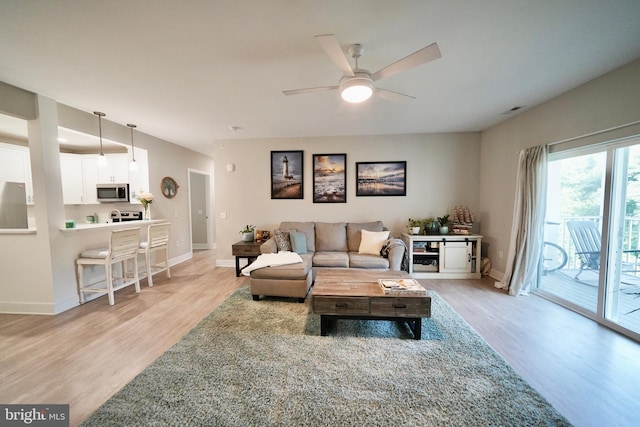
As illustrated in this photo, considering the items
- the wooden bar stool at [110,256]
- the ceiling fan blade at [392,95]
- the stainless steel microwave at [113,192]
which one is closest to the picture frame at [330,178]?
the ceiling fan blade at [392,95]

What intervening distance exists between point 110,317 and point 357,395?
3.00 metres

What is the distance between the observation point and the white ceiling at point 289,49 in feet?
5.07

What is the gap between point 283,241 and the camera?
3.88m

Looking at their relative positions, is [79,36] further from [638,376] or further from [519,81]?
[638,376]

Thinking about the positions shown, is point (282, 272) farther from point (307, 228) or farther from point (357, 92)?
point (357, 92)

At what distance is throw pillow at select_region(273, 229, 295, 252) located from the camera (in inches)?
151

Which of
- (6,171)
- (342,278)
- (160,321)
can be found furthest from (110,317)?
(6,171)

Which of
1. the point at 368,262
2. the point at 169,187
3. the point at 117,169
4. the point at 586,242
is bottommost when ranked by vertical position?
the point at 368,262

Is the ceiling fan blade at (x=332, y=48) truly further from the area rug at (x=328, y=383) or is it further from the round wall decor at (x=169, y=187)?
the round wall decor at (x=169, y=187)

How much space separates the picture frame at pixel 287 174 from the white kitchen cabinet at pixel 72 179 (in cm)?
389

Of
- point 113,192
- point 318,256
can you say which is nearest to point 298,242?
point 318,256

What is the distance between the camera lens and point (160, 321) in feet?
8.54

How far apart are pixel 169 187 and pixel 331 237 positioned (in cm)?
377

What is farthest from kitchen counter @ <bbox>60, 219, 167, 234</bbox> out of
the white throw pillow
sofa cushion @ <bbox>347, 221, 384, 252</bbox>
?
the white throw pillow
